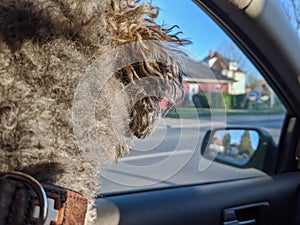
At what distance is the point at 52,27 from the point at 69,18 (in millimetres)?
70

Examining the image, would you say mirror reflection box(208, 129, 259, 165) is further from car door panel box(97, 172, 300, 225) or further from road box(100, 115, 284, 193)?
car door panel box(97, 172, 300, 225)

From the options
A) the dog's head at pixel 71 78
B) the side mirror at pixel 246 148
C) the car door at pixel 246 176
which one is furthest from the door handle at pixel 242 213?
the dog's head at pixel 71 78

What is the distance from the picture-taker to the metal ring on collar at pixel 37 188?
1.09 m

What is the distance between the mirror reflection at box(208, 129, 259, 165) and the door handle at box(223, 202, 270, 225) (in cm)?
37

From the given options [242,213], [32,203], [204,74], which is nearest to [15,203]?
[32,203]

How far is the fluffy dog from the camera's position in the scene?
1.21m

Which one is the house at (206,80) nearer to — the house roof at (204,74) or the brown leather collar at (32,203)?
the house roof at (204,74)

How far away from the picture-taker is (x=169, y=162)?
8.00 ft

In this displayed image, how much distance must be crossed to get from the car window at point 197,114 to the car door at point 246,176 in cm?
2

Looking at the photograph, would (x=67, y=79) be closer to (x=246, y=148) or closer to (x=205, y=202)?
(x=205, y=202)

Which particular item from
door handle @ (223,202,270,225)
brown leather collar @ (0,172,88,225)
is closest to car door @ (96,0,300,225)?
door handle @ (223,202,270,225)

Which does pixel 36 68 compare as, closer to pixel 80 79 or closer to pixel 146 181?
pixel 80 79

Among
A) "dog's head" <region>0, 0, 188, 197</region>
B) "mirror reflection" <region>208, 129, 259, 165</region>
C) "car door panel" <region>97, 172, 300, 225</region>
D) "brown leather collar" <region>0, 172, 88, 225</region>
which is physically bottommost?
"car door panel" <region>97, 172, 300, 225</region>

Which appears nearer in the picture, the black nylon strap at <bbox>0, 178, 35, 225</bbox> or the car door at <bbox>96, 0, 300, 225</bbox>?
the black nylon strap at <bbox>0, 178, 35, 225</bbox>
